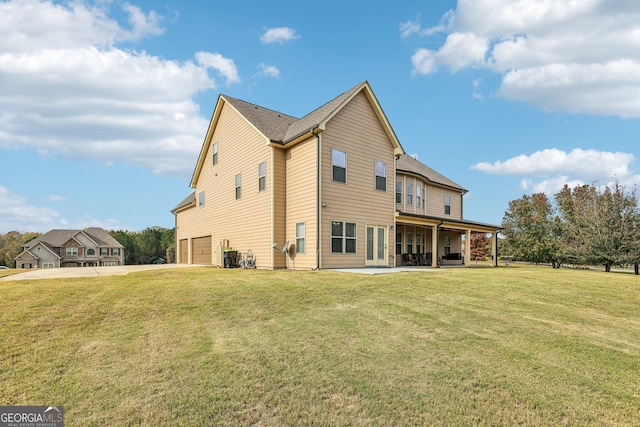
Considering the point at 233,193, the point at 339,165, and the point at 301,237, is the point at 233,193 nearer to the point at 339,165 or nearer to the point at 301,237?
the point at 301,237

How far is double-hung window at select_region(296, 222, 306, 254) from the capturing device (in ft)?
47.6

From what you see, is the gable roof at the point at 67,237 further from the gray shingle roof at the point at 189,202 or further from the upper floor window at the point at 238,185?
the upper floor window at the point at 238,185

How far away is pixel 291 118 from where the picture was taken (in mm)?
19906

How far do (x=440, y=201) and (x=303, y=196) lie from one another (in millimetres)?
13323


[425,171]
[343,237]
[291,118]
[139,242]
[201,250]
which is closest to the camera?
[343,237]

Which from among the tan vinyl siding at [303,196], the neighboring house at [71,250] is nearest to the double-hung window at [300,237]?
the tan vinyl siding at [303,196]

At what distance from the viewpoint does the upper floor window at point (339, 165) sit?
1448cm

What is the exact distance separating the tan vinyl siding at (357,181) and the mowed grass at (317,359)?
6379 mm

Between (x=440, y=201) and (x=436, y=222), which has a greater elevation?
(x=440, y=201)

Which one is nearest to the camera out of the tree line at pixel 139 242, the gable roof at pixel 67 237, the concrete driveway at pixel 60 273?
the concrete driveway at pixel 60 273

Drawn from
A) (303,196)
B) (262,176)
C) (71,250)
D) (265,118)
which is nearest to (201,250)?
(262,176)

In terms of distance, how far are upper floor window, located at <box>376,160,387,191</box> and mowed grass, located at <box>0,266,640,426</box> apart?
28.9ft

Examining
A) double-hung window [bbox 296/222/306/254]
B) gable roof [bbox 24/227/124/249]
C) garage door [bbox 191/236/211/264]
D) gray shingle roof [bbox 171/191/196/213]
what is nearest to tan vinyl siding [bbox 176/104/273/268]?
garage door [bbox 191/236/211/264]

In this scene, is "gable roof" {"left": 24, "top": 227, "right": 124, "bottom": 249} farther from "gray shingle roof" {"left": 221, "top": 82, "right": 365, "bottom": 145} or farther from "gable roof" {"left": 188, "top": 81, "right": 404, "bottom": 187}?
"gray shingle roof" {"left": 221, "top": 82, "right": 365, "bottom": 145}
